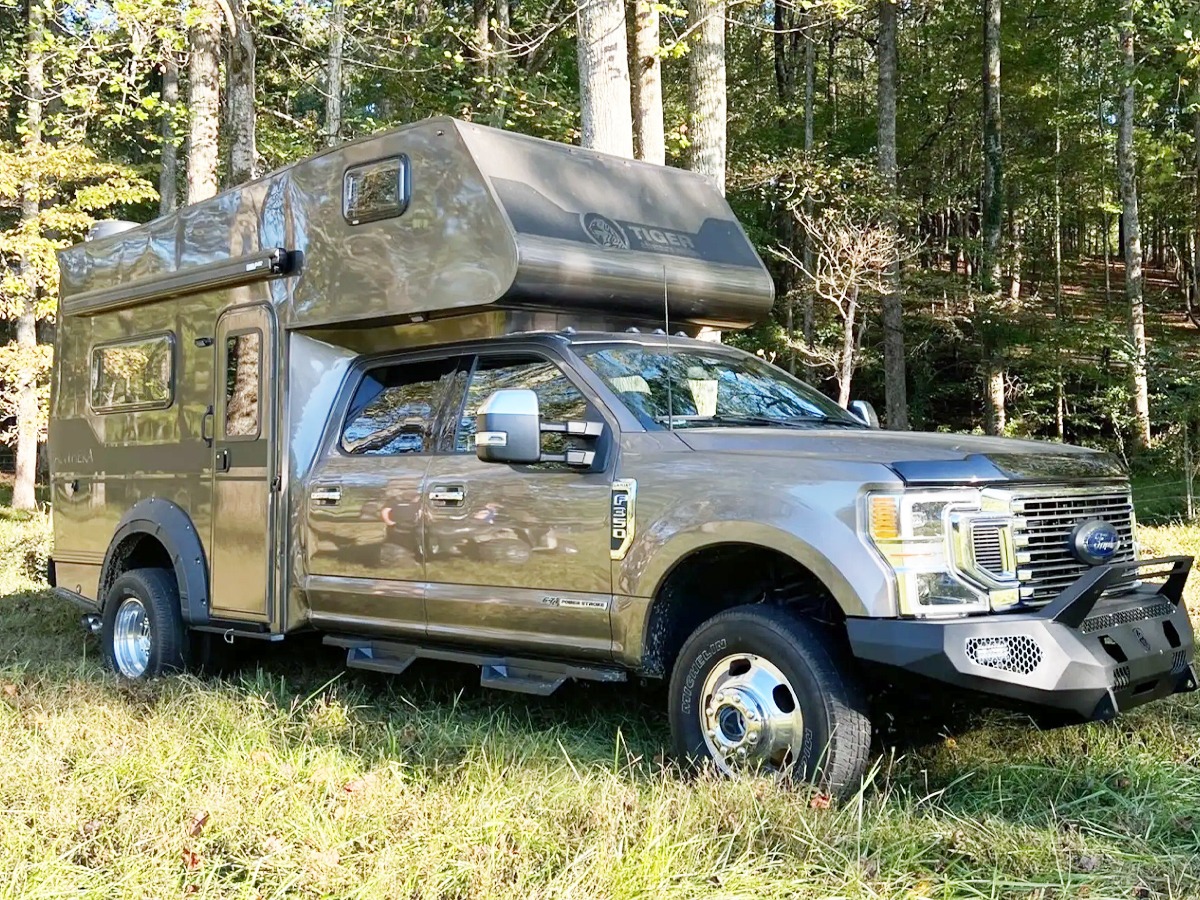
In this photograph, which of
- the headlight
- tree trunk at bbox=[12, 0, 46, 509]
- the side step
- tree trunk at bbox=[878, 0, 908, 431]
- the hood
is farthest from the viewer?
tree trunk at bbox=[878, 0, 908, 431]

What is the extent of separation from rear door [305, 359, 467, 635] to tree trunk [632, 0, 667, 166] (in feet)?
17.0

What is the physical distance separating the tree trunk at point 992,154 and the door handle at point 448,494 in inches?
703

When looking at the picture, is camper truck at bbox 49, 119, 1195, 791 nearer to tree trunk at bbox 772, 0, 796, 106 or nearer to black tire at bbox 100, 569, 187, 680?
black tire at bbox 100, 569, 187, 680

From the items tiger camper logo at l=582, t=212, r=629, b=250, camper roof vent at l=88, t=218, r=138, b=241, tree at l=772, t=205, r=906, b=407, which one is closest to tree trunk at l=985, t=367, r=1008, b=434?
tree at l=772, t=205, r=906, b=407

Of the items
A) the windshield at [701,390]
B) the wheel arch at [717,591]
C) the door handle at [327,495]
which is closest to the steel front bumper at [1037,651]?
the wheel arch at [717,591]

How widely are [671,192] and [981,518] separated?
3043 millimetres

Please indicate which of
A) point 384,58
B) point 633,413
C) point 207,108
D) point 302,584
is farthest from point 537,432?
point 384,58

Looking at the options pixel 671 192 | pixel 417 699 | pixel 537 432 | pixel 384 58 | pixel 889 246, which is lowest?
pixel 417 699

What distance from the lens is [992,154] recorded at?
853 inches

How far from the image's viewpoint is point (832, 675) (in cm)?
402

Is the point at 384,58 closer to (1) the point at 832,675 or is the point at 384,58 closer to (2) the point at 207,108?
(2) the point at 207,108

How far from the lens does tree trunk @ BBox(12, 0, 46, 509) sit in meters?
17.2

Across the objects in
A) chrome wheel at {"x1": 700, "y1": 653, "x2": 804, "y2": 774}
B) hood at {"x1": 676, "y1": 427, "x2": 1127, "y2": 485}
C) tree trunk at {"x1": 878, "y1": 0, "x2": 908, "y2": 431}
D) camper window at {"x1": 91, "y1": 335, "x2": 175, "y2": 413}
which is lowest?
chrome wheel at {"x1": 700, "y1": 653, "x2": 804, "y2": 774}

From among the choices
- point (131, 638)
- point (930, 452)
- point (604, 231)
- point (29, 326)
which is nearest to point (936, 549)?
point (930, 452)
